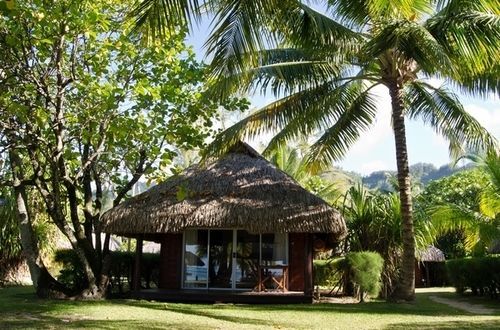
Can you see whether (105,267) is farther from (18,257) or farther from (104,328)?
(18,257)

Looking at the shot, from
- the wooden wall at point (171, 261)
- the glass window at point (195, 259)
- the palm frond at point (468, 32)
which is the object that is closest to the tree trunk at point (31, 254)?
the wooden wall at point (171, 261)

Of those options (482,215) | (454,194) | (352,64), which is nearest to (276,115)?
(352,64)

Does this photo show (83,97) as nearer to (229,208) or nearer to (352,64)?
(229,208)

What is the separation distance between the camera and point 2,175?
12.7 meters

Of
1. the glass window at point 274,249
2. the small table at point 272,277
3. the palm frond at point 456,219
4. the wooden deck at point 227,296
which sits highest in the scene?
the palm frond at point 456,219

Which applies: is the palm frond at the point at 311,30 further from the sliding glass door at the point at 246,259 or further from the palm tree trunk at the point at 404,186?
the sliding glass door at the point at 246,259

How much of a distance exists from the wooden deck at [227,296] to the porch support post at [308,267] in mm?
183

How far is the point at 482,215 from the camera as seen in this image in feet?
47.7

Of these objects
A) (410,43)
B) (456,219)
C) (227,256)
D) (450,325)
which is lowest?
(450,325)

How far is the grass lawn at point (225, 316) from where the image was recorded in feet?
27.6

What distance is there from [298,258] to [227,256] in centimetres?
175

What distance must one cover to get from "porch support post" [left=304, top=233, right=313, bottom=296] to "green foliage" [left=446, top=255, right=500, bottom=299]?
4.49 meters

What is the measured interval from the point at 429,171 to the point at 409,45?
438 feet

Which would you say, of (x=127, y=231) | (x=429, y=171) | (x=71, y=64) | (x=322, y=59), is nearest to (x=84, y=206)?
(x=127, y=231)
